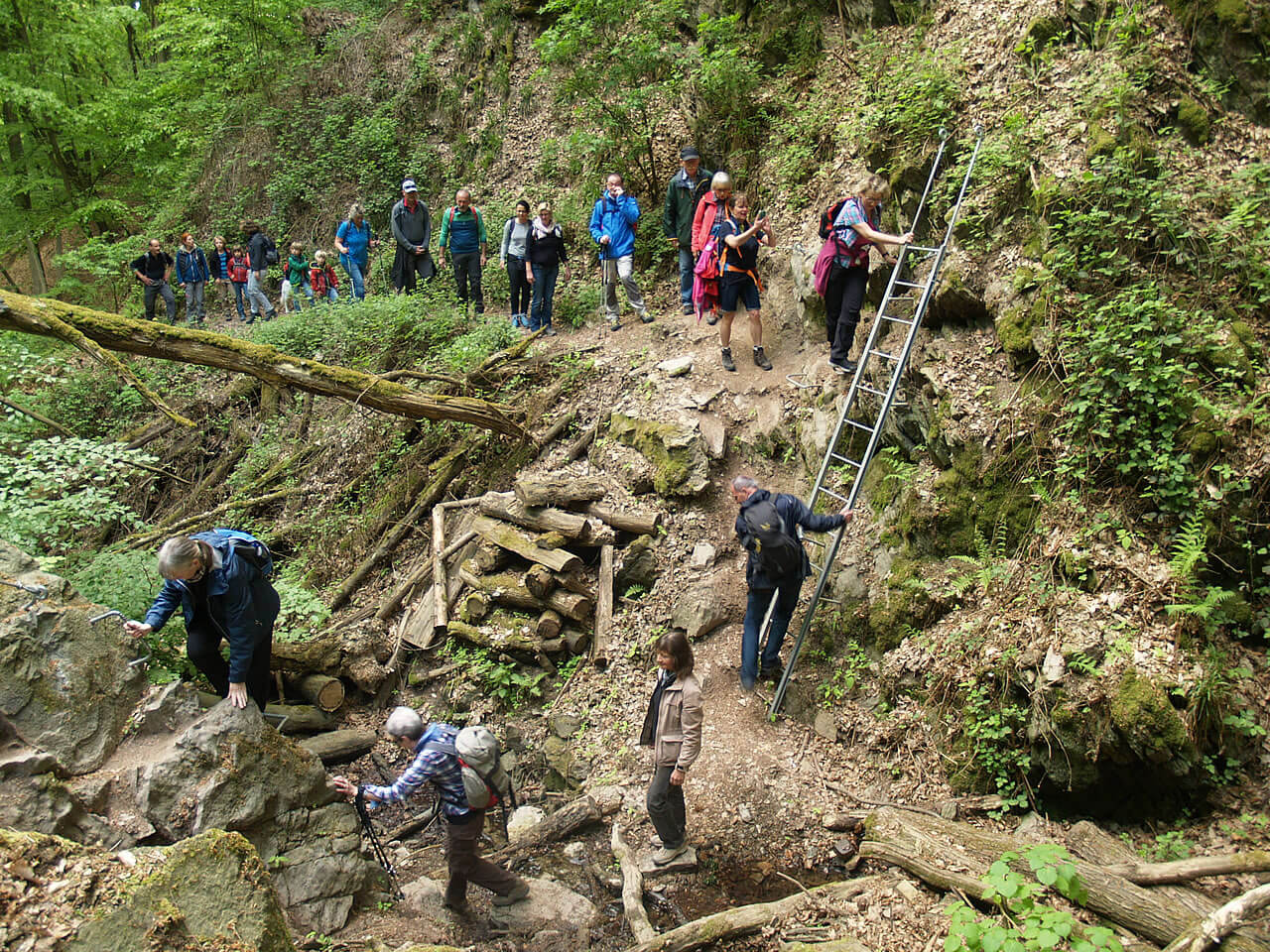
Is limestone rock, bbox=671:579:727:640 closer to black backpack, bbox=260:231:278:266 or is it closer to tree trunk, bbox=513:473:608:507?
tree trunk, bbox=513:473:608:507

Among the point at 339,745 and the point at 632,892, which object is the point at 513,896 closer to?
the point at 632,892

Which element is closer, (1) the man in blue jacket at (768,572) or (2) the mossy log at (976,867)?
(2) the mossy log at (976,867)

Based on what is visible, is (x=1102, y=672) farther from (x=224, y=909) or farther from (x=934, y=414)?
(x=224, y=909)

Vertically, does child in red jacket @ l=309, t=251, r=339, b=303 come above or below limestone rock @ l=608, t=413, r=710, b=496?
above

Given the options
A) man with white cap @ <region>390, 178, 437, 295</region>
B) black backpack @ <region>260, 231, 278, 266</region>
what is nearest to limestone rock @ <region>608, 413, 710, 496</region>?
man with white cap @ <region>390, 178, 437, 295</region>

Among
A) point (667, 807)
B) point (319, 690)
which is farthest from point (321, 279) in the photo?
point (667, 807)

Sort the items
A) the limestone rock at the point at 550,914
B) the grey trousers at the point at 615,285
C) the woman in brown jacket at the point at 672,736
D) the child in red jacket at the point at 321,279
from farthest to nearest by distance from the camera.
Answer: the child in red jacket at the point at 321,279 → the grey trousers at the point at 615,285 → the woman in brown jacket at the point at 672,736 → the limestone rock at the point at 550,914

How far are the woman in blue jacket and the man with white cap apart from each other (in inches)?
201

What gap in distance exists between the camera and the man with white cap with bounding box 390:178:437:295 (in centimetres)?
1359

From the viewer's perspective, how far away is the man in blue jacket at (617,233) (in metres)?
11.4

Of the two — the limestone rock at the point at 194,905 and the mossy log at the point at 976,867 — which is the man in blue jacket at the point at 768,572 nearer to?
the mossy log at the point at 976,867

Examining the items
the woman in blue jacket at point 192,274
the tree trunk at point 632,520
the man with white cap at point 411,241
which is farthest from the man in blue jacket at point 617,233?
the woman in blue jacket at point 192,274

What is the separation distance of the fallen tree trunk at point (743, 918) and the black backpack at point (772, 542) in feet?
7.88

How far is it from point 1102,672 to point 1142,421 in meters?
1.89
